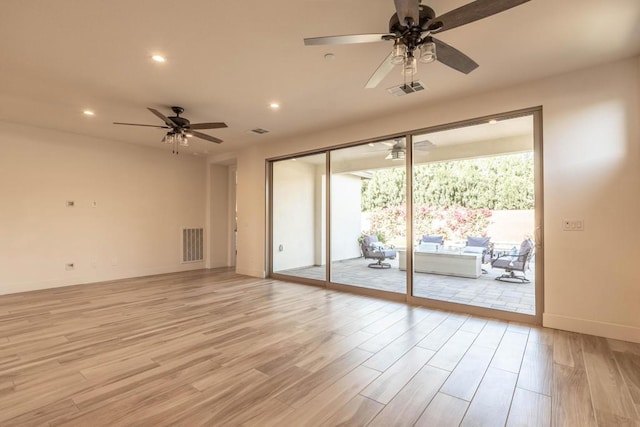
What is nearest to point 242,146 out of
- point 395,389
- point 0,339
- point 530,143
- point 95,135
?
point 95,135

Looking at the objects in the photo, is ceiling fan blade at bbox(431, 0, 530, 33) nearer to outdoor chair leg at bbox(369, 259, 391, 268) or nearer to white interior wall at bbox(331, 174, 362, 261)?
white interior wall at bbox(331, 174, 362, 261)

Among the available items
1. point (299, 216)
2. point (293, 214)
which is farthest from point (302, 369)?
point (299, 216)

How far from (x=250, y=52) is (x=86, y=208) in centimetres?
494

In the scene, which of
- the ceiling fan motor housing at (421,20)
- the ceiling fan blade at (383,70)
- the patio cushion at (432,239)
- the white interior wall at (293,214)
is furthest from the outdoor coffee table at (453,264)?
the ceiling fan motor housing at (421,20)

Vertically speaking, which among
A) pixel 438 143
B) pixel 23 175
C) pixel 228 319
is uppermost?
pixel 438 143

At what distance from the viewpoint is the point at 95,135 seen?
18.7ft

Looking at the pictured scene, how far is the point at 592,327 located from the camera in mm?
3119

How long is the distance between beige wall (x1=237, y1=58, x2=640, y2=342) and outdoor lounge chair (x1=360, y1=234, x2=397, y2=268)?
271cm

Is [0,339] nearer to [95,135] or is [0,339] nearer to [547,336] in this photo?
[95,135]

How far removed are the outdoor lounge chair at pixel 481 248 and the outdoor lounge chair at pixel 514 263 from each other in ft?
0.50

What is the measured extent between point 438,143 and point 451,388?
355cm

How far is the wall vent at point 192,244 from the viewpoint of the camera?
723 centimetres

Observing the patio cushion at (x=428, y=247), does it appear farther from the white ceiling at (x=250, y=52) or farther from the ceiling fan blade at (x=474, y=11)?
the ceiling fan blade at (x=474, y=11)

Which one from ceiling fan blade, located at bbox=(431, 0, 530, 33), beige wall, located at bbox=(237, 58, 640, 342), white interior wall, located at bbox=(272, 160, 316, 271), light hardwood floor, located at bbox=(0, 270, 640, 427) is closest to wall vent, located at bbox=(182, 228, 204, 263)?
white interior wall, located at bbox=(272, 160, 316, 271)
